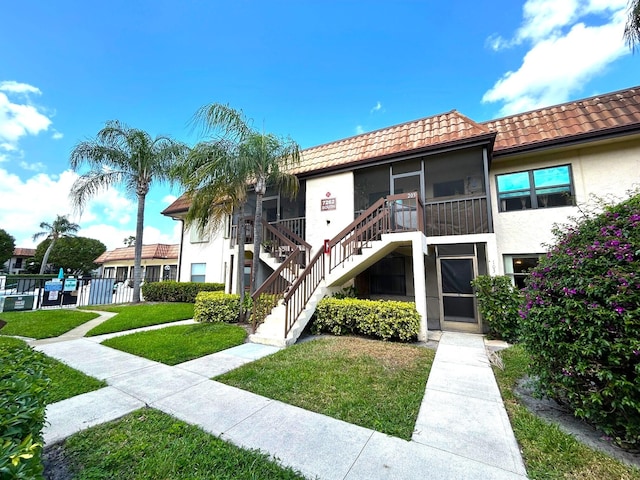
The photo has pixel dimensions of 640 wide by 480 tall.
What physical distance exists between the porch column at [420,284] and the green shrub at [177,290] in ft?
32.2

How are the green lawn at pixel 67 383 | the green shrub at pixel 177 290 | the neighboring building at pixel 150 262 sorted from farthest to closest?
the neighboring building at pixel 150 262
the green shrub at pixel 177 290
the green lawn at pixel 67 383

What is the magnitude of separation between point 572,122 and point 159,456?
12.6 m

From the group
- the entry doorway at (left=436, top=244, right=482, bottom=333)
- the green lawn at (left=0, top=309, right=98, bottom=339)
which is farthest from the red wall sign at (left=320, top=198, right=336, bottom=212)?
the green lawn at (left=0, top=309, right=98, bottom=339)

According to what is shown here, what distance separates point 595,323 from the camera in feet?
9.15

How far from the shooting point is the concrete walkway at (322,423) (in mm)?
2494

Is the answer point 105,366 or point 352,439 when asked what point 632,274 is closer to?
point 352,439

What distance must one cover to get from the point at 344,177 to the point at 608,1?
29.3 feet

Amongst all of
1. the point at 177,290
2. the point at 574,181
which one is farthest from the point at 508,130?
the point at 177,290

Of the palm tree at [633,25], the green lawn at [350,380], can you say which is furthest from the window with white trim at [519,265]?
the palm tree at [633,25]

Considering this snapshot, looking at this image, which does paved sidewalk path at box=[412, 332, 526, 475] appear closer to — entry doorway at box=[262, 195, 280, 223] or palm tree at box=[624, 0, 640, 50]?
palm tree at box=[624, 0, 640, 50]

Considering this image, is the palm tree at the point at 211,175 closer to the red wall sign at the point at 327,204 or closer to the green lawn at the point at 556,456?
the red wall sign at the point at 327,204

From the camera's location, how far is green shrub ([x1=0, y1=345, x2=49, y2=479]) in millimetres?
1229

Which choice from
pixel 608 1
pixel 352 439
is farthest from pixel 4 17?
pixel 608 1

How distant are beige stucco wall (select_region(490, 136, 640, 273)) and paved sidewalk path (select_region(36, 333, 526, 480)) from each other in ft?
17.8
